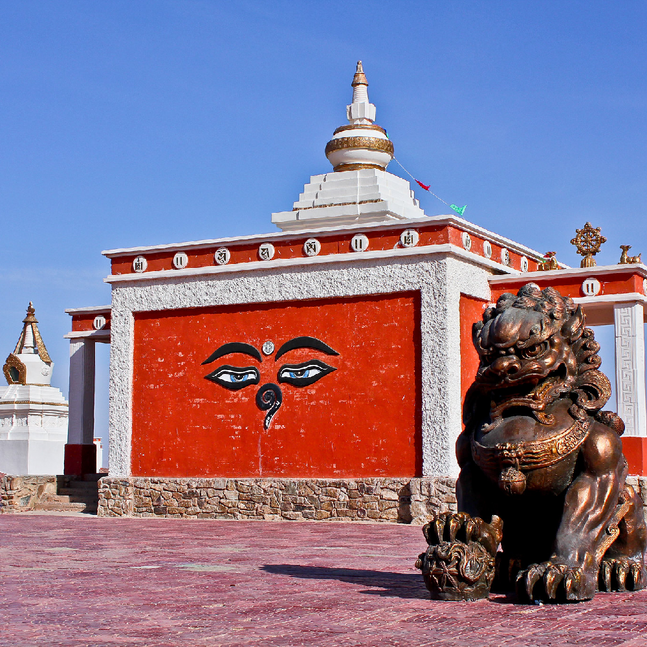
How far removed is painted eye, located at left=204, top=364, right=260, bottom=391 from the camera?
14859 mm

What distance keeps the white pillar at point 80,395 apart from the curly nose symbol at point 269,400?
4.83 metres

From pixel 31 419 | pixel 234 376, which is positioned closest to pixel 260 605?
pixel 234 376

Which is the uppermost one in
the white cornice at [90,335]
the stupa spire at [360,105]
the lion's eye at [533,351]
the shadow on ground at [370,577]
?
the stupa spire at [360,105]

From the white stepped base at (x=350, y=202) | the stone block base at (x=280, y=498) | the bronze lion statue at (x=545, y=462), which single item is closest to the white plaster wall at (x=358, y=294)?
the stone block base at (x=280, y=498)

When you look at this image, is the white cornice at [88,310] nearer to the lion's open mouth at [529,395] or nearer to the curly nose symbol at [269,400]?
the curly nose symbol at [269,400]

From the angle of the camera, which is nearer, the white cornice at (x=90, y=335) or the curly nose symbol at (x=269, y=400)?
the curly nose symbol at (x=269, y=400)

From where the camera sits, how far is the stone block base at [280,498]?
43.5 ft

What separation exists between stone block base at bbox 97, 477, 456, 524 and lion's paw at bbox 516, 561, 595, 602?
26.4 ft

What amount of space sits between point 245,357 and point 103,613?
32.3ft

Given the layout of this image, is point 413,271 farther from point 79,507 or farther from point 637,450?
point 79,507

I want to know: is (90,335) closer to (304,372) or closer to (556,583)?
(304,372)

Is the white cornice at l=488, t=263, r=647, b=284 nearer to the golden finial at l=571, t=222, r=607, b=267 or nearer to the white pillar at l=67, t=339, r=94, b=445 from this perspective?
the golden finial at l=571, t=222, r=607, b=267

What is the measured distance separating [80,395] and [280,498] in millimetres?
5653

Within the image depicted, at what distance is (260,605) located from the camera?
17.4 ft
